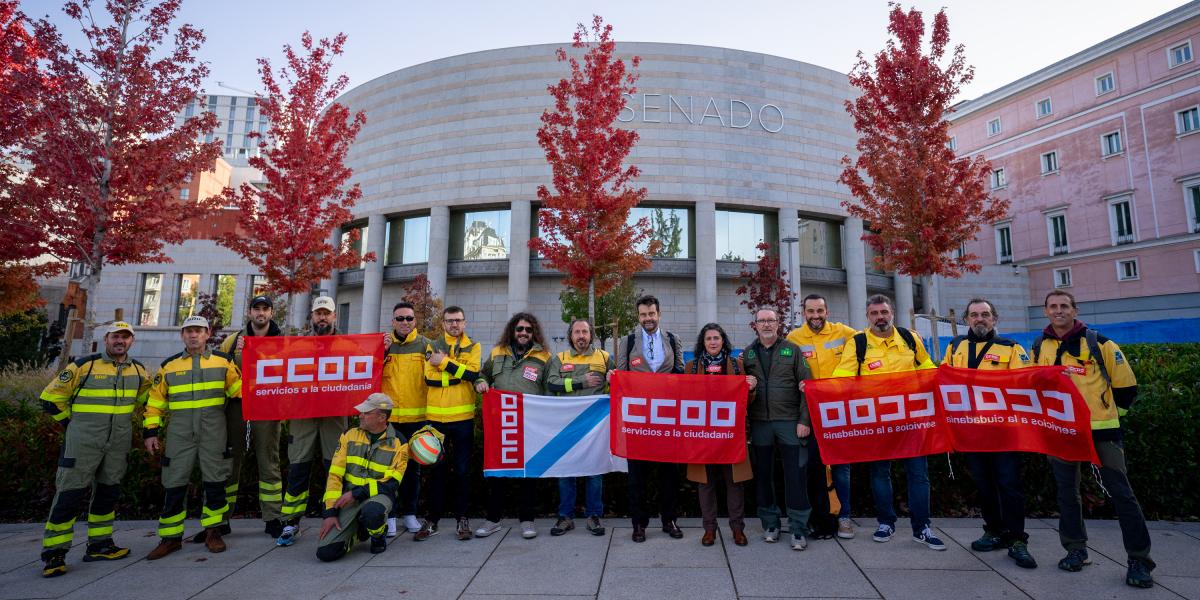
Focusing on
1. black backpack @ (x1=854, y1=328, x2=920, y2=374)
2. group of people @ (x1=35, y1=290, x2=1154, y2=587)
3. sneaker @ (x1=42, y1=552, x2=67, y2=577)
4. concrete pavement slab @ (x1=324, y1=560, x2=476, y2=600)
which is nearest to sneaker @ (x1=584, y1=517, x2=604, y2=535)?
group of people @ (x1=35, y1=290, x2=1154, y2=587)

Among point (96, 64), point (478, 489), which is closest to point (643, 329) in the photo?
point (478, 489)

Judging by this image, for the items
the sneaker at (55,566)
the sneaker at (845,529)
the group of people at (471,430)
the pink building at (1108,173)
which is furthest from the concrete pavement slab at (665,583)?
the pink building at (1108,173)

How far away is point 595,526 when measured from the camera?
238 inches

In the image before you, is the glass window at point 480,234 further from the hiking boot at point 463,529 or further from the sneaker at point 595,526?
the sneaker at point 595,526

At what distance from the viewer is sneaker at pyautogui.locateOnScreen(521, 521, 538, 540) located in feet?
19.4

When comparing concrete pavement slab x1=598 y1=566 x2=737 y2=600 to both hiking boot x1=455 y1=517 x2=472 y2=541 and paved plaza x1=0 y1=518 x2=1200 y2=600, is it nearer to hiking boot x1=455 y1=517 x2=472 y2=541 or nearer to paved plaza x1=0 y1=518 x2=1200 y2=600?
paved plaza x1=0 y1=518 x2=1200 y2=600

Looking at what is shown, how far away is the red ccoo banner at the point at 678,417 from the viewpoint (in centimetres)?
596

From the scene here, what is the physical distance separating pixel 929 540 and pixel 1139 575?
149 cm

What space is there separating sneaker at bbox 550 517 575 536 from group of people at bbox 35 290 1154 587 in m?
0.04

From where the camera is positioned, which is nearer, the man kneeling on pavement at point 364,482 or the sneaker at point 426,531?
the man kneeling on pavement at point 364,482

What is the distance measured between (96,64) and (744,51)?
1095 inches

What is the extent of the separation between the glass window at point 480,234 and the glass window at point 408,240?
1575 millimetres

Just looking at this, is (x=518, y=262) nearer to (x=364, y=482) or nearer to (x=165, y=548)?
(x=364, y=482)

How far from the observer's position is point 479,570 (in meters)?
5.00
